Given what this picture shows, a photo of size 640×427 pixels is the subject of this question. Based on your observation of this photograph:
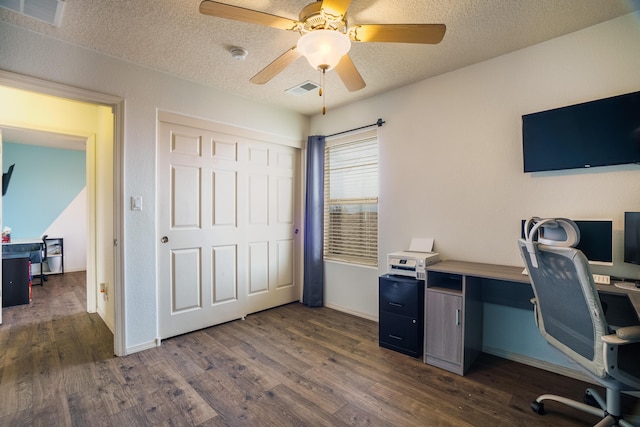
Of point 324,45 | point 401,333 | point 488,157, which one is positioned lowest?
point 401,333

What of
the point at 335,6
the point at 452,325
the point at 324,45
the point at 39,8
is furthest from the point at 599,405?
the point at 39,8

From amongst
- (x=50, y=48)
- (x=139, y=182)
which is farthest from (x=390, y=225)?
(x=50, y=48)

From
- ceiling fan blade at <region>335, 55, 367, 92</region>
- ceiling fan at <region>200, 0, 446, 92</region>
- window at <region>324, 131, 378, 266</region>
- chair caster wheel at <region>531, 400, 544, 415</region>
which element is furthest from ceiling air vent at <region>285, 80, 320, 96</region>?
chair caster wheel at <region>531, 400, 544, 415</region>

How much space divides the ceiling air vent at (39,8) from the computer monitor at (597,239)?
372 centimetres

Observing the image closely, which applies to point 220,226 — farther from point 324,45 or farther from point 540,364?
point 540,364

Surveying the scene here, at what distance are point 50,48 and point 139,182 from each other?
44.6 inches

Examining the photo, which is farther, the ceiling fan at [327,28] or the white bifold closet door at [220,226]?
the white bifold closet door at [220,226]

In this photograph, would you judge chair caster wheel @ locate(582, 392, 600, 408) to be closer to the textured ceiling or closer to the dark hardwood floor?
the dark hardwood floor

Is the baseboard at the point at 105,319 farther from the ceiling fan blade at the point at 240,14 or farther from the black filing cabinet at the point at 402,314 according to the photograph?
the ceiling fan blade at the point at 240,14

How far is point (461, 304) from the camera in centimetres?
223

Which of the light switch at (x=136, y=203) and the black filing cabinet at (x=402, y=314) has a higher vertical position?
the light switch at (x=136, y=203)

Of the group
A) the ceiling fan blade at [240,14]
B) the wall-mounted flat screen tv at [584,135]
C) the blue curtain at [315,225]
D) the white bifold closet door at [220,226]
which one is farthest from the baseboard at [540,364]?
the ceiling fan blade at [240,14]

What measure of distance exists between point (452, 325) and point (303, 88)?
267 centimetres

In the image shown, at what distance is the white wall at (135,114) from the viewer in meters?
2.24
